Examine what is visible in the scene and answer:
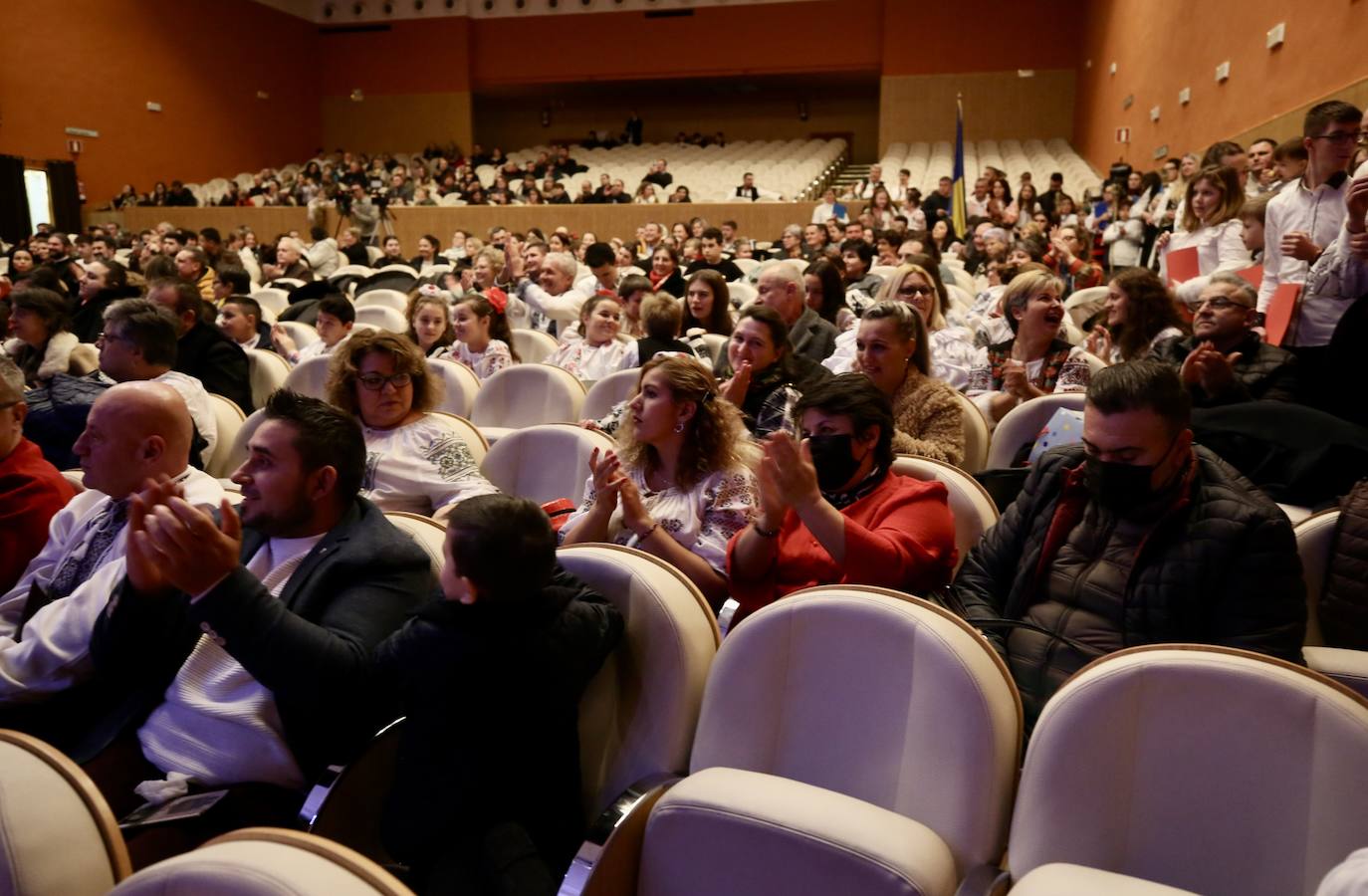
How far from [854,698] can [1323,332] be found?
244 centimetres

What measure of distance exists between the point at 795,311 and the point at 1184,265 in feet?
5.68

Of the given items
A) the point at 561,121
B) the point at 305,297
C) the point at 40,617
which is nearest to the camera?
the point at 40,617

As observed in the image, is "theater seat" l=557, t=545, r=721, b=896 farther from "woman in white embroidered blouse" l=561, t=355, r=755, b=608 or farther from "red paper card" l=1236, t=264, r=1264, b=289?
"red paper card" l=1236, t=264, r=1264, b=289

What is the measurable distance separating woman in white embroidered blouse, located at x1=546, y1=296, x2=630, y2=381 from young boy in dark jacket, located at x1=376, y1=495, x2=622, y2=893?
2.98 m

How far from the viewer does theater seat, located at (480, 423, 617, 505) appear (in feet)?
9.04

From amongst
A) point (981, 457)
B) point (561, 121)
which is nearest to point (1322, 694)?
point (981, 457)

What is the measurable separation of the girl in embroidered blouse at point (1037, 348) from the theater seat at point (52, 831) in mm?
2723

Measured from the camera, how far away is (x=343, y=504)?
176 cm

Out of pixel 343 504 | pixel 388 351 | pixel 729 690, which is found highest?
pixel 388 351

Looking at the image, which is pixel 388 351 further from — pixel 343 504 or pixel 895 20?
pixel 895 20

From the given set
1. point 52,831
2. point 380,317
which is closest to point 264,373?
point 380,317

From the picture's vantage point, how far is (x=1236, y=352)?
2.84 metres

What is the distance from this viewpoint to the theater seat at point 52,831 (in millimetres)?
1111

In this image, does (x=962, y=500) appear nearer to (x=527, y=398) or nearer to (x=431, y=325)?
(x=527, y=398)
